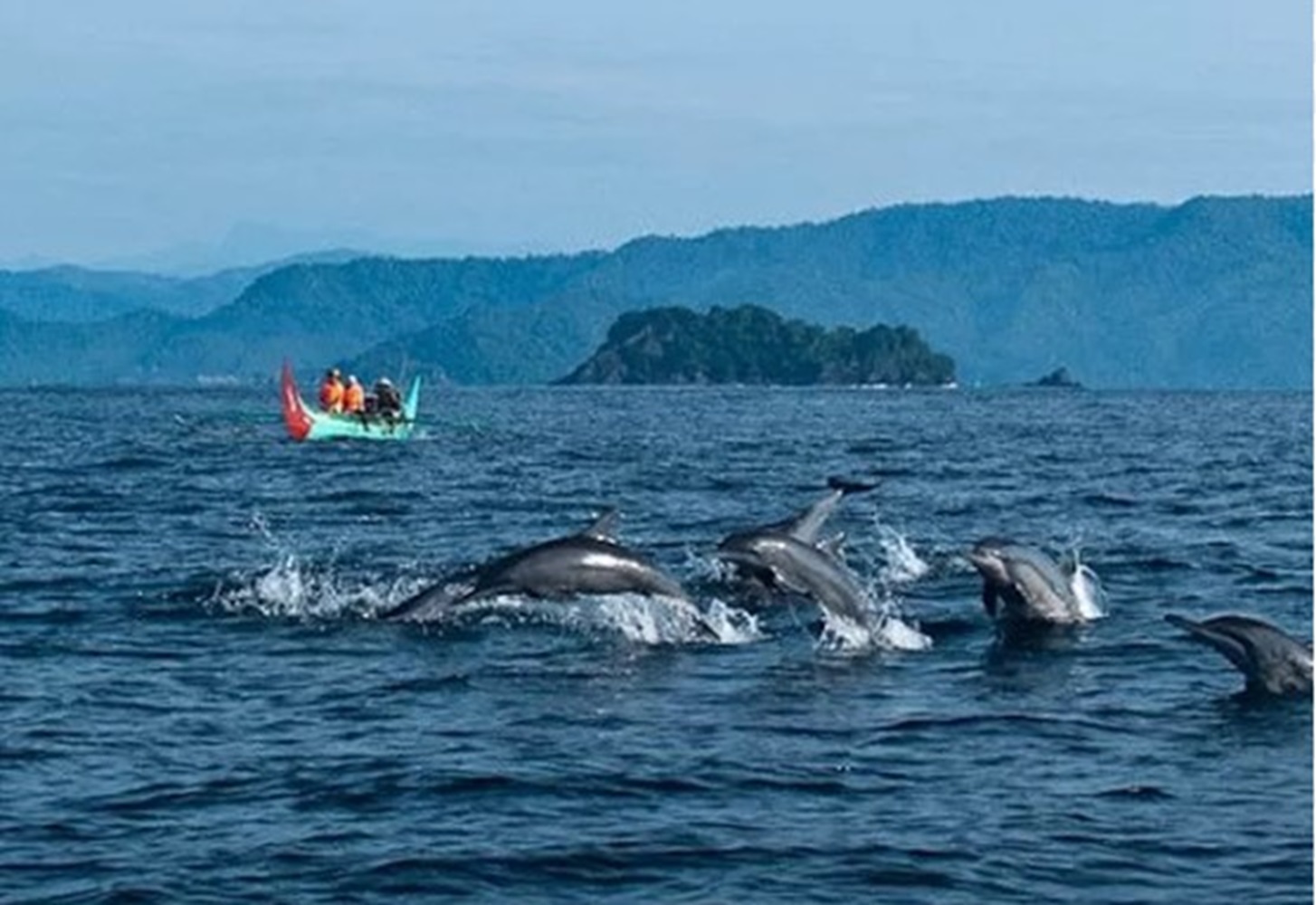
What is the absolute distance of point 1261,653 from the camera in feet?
71.4

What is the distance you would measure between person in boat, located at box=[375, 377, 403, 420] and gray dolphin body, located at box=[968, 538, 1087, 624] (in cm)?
4937

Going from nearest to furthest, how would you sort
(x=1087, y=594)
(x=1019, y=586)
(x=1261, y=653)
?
1. (x=1261, y=653)
2. (x=1019, y=586)
3. (x=1087, y=594)

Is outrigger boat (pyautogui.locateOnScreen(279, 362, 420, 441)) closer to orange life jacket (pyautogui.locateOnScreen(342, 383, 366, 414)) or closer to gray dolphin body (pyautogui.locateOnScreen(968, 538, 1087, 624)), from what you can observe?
orange life jacket (pyautogui.locateOnScreen(342, 383, 366, 414))

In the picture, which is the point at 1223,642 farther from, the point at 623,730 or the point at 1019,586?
the point at 623,730

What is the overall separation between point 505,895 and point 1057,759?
5370 mm

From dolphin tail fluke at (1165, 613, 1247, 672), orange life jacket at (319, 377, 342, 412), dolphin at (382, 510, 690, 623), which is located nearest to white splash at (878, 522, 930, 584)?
dolphin at (382, 510, 690, 623)

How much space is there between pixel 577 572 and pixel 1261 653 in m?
6.35

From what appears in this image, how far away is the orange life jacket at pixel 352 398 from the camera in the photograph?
7662cm

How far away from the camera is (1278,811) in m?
17.4

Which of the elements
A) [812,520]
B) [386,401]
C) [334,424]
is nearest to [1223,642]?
[812,520]

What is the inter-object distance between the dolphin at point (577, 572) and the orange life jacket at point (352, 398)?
5157 cm

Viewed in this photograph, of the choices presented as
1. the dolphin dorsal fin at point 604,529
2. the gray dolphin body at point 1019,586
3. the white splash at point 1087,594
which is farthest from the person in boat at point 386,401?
the dolphin dorsal fin at point 604,529

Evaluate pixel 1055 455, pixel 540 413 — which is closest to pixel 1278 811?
pixel 1055 455

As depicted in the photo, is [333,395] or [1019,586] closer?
[1019,586]
